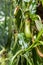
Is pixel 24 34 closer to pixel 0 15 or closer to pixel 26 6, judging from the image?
pixel 26 6

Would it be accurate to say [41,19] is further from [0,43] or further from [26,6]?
[0,43]

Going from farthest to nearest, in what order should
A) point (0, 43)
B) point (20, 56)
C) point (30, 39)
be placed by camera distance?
point (0, 43), point (20, 56), point (30, 39)

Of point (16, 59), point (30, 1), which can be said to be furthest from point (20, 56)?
point (30, 1)

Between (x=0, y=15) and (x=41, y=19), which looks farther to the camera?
Result: (x=0, y=15)

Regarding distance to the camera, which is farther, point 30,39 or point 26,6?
point 26,6

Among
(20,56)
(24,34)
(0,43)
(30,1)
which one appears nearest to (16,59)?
(20,56)

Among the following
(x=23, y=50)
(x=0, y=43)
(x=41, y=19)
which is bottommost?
(x=0, y=43)

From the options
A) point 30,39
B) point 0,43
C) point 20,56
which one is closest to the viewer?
point 30,39

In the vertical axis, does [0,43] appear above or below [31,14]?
below

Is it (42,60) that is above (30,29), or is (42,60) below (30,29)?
below
